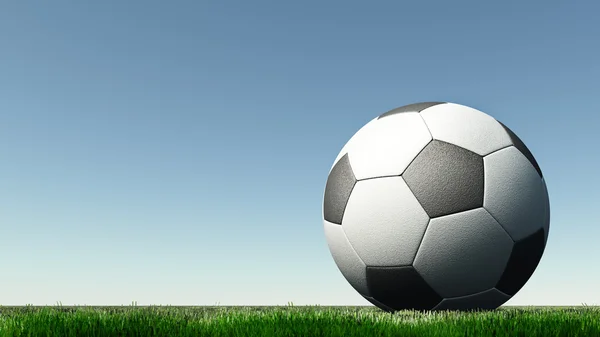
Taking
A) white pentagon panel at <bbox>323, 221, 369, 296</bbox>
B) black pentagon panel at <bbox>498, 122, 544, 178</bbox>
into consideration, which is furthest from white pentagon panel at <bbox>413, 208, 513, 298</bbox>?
black pentagon panel at <bbox>498, 122, 544, 178</bbox>

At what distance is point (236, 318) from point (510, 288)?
3.65 metres

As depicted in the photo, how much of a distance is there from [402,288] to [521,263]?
1521 mm

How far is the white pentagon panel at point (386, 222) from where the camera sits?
586 cm

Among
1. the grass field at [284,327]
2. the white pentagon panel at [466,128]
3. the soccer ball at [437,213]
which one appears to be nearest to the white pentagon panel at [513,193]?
the soccer ball at [437,213]

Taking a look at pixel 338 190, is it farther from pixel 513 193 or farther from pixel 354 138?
pixel 513 193

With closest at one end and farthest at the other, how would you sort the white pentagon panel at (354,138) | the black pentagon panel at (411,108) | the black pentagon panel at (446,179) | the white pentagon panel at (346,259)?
the black pentagon panel at (446,179) → the white pentagon panel at (346,259) → the black pentagon panel at (411,108) → the white pentagon panel at (354,138)

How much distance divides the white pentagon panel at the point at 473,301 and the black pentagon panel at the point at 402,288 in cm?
12

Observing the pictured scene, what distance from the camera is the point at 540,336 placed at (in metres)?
3.98

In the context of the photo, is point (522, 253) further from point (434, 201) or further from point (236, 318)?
point (236, 318)

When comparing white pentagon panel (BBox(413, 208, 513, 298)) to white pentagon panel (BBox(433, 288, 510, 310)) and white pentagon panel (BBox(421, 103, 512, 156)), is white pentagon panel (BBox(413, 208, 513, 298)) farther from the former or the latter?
white pentagon panel (BBox(421, 103, 512, 156))

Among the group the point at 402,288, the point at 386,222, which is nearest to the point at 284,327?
the point at 386,222

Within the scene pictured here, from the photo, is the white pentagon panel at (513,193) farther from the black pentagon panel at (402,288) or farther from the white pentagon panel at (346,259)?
the white pentagon panel at (346,259)

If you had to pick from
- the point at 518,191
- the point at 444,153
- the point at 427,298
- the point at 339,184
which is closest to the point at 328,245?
the point at 339,184

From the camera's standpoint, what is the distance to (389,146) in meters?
6.23
